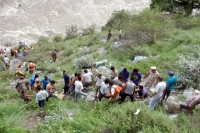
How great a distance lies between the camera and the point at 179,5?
90.3ft

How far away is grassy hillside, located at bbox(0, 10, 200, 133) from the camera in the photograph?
8164 millimetres

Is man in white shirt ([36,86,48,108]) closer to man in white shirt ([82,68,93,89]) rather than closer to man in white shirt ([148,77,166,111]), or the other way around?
man in white shirt ([82,68,93,89])

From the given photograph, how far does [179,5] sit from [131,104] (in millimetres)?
20865

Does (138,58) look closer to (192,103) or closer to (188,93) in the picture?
(188,93)

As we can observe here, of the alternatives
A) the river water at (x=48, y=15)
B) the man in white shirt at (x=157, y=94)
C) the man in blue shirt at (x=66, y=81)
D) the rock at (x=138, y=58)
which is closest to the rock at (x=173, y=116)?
the man in white shirt at (x=157, y=94)

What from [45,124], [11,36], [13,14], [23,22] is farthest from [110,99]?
[13,14]

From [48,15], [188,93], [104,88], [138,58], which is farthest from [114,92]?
[48,15]

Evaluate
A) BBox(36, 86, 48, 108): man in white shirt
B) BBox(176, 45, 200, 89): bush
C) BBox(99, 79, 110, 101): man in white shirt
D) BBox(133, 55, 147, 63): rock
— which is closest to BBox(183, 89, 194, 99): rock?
BBox(176, 45, 200, 89): bush

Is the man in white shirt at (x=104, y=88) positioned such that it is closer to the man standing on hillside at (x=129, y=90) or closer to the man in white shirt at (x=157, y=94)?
the man standing on hillside at (x=129, y=90)

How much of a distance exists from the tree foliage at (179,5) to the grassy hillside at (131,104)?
5.36m

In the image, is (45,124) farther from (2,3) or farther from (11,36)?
(2,3)

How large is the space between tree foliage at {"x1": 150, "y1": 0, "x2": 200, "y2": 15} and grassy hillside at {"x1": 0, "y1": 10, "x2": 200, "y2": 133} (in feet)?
17.6

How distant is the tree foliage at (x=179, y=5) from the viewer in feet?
88.4

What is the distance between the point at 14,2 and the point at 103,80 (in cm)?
4489
